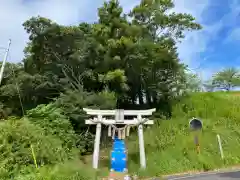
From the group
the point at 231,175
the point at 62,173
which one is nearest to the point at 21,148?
the point at 62,173

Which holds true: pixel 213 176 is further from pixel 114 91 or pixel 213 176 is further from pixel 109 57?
pixel 109 57

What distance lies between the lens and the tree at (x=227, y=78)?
131 ft

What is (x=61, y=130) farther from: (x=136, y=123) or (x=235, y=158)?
(x=235, y=158)

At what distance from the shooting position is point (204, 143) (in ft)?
42.3

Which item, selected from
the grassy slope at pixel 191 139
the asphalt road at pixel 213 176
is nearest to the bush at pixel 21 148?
the grassy slope at pixel 191 139

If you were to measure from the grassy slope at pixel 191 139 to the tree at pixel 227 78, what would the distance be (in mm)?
23635

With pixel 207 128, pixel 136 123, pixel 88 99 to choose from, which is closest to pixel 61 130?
pixel 88 99

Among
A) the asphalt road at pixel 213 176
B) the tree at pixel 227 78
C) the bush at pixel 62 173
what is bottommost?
the asphalt road at pixel 213 176

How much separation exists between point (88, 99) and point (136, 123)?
3248mm

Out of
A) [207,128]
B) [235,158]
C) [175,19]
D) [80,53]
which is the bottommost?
[235,158]

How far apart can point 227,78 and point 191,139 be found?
30306 mm

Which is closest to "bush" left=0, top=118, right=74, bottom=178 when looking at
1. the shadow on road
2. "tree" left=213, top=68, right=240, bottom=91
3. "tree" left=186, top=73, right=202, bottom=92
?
the shadow on road

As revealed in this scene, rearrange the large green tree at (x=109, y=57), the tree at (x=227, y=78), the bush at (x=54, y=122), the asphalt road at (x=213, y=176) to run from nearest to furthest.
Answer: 1. the asphalt road at (x=213, y=176)
2. the bush at (x=54, y=122)
3. the large green tree at (x=109, y=57)
4. the tree at (x=227, y=78)

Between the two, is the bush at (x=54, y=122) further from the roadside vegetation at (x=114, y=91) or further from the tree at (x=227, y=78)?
the tree at (x=227, y=78)
